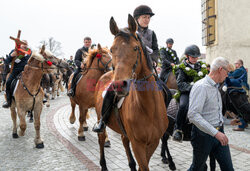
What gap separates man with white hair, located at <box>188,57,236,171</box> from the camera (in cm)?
299

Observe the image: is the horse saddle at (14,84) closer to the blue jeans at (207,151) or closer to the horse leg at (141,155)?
the horse leg at (141,155)

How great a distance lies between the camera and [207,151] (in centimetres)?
305

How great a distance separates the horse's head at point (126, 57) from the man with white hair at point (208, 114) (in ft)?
2.65

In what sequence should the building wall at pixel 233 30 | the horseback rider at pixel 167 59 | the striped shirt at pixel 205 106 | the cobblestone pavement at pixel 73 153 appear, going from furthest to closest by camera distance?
the building wall at pixel 233 30
the horseback rider at pixel 167 59
the cobblestone pavement at pixel 73 153
the striped shirt at pixel 205 106

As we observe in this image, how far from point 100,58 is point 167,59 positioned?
2.61 metres

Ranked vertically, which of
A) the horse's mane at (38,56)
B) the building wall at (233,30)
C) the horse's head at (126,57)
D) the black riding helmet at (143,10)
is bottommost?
the horse's head at (126,57)

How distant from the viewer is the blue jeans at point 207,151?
3.04 meters

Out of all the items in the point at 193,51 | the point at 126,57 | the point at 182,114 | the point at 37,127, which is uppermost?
the point at 193,51

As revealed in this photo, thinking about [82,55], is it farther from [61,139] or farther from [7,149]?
[7,149]

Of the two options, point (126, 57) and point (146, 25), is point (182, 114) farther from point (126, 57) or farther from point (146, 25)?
point (126, 57)

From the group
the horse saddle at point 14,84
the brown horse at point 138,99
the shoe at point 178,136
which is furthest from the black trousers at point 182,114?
the horse saddle at point 14,84

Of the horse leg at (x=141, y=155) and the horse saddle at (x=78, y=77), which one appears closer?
the horse leg at (x=141, y=155)

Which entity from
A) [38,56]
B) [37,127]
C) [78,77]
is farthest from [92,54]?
[37,127]

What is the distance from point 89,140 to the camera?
7.02 metres
